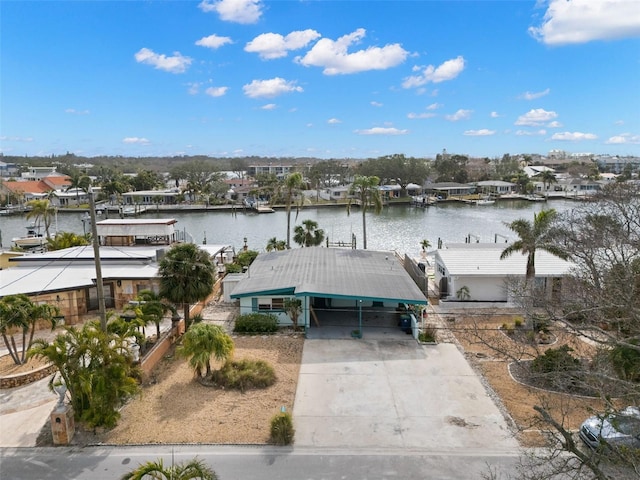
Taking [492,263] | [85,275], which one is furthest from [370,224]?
[85,275]

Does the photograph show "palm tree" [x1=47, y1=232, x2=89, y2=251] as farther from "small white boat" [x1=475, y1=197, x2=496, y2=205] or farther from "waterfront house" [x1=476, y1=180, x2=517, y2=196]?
"waterfront house" [x1=476, y1=180, x2=517, y2=196]

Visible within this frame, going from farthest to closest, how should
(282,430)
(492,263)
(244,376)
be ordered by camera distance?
(492,263), (244,376), (282,430)

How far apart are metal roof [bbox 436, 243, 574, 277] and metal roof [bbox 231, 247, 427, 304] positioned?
2.86 metres

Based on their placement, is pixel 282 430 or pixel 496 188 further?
pixel 496 188

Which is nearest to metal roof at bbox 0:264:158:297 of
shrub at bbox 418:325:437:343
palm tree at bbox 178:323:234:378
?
palm tree at bbox 178:323:234:378

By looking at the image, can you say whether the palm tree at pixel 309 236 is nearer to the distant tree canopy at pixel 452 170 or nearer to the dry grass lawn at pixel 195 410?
the dry grass lawn at pixel 195 410

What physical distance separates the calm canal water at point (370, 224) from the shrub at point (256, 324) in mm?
23858

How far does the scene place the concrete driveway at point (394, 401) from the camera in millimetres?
12359

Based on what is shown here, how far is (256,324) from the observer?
20.3 meters

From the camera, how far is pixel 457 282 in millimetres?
24578

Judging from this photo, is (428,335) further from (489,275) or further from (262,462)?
(262,462)

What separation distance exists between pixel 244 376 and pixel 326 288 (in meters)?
6.22

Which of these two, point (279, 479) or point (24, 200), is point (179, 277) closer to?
point (279, 479)

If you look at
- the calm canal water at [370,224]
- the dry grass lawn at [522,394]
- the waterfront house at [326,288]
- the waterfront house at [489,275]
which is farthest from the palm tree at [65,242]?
the dry grass lawn at [522,394]
